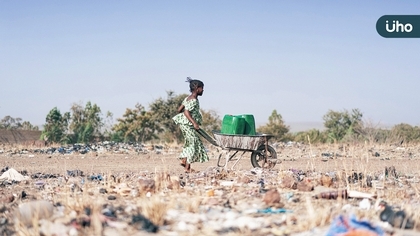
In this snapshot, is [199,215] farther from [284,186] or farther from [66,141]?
[66,141]

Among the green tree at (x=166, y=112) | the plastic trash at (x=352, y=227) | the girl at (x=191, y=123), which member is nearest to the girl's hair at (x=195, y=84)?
the girl at (x=191, y=123)

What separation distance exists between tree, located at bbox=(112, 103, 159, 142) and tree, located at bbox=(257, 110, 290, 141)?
6514 mm

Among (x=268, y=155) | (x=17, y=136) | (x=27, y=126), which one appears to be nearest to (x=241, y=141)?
(x=268, y=155)

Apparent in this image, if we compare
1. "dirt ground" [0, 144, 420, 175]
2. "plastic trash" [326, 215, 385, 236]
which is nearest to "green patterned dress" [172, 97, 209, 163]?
"dirt ground" [0, 144, 420, 175]

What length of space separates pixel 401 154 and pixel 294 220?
41.0ft

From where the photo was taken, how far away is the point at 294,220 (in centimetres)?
534

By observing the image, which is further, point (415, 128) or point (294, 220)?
point (415, 128)

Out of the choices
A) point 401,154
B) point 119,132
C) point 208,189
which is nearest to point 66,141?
point 119,132

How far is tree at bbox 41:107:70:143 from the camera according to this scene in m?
24.0

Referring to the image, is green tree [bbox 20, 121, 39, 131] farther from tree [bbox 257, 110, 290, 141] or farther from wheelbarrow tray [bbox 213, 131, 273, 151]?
wheelbarrow tray [bbox 213, 131, 273, 151]

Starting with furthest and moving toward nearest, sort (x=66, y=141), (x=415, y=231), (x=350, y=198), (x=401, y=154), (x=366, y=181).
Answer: (x=66, y=141) < (x=401, y=154) < (x=366, y=181) < (x=350, y=198) < (x=415, y=231)

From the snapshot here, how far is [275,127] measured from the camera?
31.9 metres

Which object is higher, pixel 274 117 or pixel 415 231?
pixel 274 117

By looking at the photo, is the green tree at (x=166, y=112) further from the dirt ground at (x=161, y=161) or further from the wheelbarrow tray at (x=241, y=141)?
the wheelbarrow tray at (x=241, y=141)
